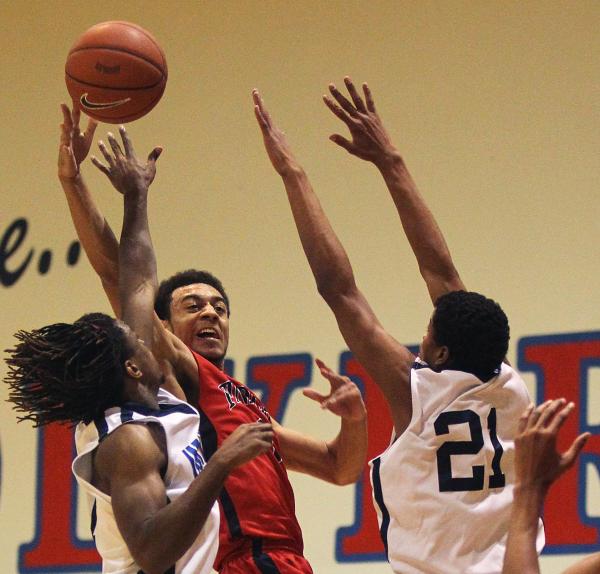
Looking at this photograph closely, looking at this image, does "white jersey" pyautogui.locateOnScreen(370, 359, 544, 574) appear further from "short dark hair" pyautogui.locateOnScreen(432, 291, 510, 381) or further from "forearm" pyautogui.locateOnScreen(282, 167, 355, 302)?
"forearm" pyautogui.locateOnScreen(282, 167, 355, 302)

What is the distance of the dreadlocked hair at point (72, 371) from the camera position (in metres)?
3.21

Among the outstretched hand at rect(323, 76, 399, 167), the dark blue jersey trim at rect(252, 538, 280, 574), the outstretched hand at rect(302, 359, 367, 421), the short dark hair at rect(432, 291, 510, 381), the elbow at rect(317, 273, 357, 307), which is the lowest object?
the dark blue jersey trim at rect(252, 538, 280, 574)

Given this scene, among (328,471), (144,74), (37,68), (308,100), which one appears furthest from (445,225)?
(37,68)

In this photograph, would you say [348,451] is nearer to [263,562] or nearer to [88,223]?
[263,562]

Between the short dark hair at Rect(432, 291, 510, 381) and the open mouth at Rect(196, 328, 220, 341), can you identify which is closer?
the short dark hair at Rect(432, 291, 510, 381)

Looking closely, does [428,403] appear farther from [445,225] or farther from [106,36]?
[445,225]

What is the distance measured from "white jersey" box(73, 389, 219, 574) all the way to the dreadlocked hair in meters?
0.05

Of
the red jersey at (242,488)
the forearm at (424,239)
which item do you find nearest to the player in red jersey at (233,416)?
the red jersey at (242,488)

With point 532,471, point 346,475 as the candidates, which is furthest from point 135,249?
point 532,471

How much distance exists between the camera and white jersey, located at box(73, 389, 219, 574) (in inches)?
125

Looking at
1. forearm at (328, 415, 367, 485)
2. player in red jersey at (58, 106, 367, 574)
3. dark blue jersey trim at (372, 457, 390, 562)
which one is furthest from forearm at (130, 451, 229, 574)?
forearm at (328, 415, 367, 485)

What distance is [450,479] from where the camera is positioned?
327cm

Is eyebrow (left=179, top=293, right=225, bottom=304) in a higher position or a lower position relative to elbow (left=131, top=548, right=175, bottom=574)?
higher

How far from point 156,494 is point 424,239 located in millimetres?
1142
